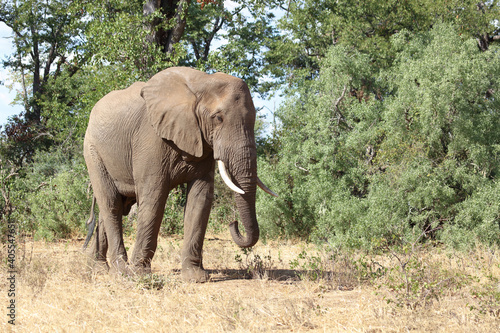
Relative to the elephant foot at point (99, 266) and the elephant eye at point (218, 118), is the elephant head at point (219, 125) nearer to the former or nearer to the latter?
the elephant eye at point (218, 118)

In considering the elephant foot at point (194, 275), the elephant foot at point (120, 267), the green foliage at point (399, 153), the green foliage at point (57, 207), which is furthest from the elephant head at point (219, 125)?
the green foliage at point (57, 207)

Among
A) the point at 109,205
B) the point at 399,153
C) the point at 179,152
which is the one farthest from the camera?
the point at 399,153

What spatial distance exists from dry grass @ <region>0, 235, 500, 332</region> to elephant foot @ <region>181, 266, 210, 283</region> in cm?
13

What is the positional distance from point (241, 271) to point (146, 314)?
9.20ft

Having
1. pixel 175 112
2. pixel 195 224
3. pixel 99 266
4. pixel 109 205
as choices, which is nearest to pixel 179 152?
pixel 175 112

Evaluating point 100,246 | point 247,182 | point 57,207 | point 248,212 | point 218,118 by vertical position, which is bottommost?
point 100,246

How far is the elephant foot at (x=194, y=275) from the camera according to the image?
713cm

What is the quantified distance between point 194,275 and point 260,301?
137cm

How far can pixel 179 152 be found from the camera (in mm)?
7000

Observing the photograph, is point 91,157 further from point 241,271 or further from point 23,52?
point 23,52

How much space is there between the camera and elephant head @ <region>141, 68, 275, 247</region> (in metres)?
6.67

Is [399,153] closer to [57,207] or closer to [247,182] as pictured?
[247,182]

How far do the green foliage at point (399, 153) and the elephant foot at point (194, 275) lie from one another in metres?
3.11

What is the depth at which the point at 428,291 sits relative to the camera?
18.3ft
